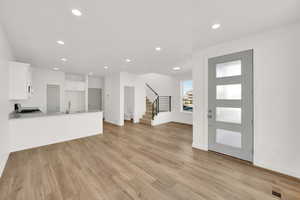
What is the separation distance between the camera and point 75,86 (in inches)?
277

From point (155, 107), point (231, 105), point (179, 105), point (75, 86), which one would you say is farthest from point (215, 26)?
point (75, 86)

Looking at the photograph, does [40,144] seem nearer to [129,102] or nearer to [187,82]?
[129,102]

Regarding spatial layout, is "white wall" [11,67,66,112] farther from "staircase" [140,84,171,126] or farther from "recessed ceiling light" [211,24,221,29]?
"recessed ceiling light" [211,24,221,29]

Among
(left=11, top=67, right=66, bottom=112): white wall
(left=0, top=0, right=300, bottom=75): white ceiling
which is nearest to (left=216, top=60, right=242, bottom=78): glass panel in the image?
(left=0, top=0, right=300, bottom=75): white ceiling

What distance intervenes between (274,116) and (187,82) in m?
4.85

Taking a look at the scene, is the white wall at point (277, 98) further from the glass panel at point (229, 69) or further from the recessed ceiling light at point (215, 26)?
the recessed ceiling light at point (215, 26)

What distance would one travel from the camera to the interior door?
619 cm

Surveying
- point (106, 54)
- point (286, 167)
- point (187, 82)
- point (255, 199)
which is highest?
point (106, 54)

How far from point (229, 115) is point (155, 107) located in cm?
→ 472

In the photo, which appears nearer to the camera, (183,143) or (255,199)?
(255,199)

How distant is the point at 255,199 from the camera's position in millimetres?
1715

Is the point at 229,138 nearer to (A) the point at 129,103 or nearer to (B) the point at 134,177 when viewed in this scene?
(B) the point at 134,177

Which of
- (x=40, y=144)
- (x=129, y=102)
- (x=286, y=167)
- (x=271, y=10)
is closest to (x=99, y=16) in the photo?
(x=271, y=10)

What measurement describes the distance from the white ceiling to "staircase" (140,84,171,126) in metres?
4.13
